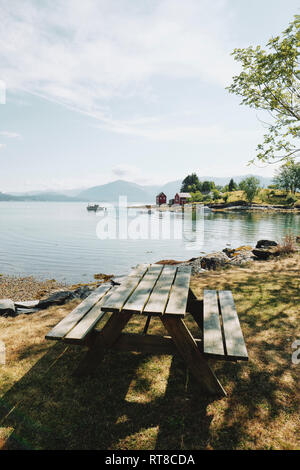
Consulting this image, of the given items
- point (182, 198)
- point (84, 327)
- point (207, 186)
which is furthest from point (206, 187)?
point (84, 327)

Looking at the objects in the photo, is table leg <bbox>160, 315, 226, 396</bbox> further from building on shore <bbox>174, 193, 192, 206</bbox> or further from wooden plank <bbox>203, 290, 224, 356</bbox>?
building on shore <bbox>174, 193, 192, 206</bbox>

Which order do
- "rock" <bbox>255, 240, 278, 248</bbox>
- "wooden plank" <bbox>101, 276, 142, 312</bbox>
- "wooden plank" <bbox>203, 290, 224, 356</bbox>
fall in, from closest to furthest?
"wooden plank" <bbox>203, 290, 224, 356</bbox> < "wooden plank" <bbox>101, 276, 142, 312</bbox> < "rock" <bbox>255, 240, 278, 248</bbox>

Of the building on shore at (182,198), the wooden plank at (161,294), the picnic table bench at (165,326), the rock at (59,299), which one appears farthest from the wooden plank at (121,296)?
the building on shore at (182,198)

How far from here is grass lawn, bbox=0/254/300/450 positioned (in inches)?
119

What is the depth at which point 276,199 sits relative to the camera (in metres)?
104

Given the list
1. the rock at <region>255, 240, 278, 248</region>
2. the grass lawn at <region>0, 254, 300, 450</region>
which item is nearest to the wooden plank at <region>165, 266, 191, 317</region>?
the grass lawn at <region>0, 254, 300, 450</region>

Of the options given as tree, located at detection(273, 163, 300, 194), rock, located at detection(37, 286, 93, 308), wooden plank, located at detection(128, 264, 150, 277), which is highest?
tree, located at detection(273, 163, 300, 194)

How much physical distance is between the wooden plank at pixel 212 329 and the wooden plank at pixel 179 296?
493 millimetres

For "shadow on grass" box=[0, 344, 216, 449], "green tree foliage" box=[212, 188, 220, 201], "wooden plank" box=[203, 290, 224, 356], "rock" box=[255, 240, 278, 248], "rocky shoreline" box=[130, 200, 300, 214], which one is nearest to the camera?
"shadow on grass" box=[0, 344, 216, 449]

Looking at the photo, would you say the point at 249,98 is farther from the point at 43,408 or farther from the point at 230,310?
the point at 43,408

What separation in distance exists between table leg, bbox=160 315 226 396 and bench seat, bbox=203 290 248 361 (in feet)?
0.82

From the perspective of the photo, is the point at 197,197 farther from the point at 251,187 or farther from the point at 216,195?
the point at 251,187

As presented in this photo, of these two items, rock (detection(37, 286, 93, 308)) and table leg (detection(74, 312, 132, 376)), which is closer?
table leg (detection(74, 312, 132, 376))
